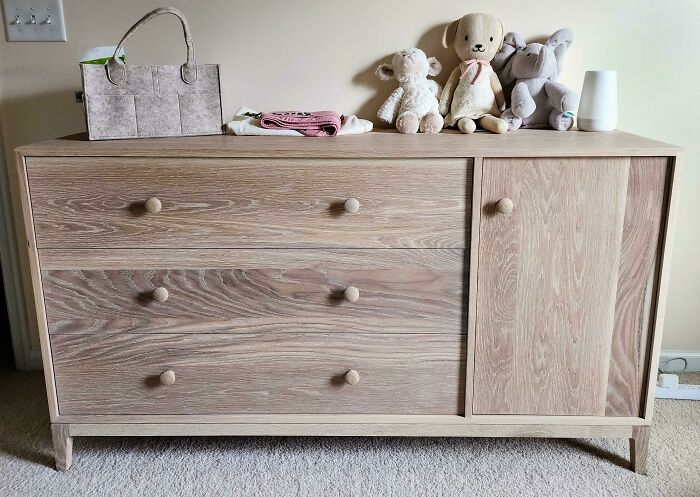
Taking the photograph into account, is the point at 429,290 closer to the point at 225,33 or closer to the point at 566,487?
the point at 566,487

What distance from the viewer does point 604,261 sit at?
137cm

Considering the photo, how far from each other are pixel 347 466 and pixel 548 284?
2.11 feet

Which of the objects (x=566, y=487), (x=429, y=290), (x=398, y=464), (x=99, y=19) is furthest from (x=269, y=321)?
(x=99, y=19)

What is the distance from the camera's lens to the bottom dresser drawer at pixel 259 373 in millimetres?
1437

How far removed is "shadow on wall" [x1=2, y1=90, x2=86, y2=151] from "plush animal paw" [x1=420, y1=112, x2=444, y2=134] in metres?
0.98

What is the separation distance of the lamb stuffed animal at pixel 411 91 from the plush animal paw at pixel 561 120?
0.29m

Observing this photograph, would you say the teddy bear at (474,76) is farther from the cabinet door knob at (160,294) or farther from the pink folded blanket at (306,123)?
the cabinet door knob at (160,294)

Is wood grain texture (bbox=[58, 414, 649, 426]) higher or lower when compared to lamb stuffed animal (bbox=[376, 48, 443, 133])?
lower

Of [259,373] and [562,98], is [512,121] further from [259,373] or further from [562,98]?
[259,373]

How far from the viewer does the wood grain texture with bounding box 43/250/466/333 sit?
1.38 m

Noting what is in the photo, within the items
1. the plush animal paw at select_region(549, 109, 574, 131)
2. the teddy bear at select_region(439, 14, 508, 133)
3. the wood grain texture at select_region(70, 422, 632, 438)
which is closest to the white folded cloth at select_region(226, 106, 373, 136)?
the teddy bear at select_region(439, 14, 508, 133)

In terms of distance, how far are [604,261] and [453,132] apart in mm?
502

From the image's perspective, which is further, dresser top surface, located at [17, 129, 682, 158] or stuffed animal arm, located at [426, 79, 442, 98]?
stuffed animal arm, located at [426, 79, 442, 98]

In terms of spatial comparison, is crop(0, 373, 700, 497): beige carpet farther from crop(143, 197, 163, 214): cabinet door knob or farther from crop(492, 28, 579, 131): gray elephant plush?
crop(492, 28, 579, 131): gray elephant plush
